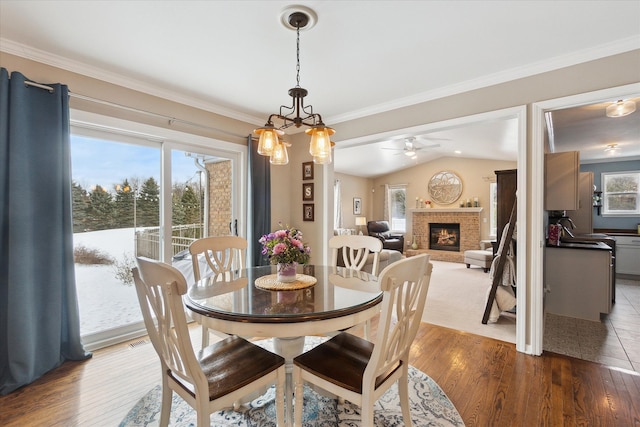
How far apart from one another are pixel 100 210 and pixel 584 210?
680 cm

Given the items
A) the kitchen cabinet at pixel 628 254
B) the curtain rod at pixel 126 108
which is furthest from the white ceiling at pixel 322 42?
the kitchen cabinet at pixel 628 254

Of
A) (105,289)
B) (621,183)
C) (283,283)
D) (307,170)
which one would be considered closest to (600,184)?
(621,183)

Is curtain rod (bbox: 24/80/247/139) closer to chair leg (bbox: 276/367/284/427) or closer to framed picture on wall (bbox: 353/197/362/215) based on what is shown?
chair leg (bbox: 276/367/284/427)

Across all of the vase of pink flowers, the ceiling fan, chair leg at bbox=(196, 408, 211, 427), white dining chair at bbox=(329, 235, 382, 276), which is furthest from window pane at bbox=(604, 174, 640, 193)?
chair leg at bbox=(196, 408, 211, 427)

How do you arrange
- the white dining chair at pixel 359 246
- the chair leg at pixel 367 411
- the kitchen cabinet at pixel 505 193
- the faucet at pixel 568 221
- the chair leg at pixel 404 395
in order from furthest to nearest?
1. the faucet at pixel 568 221
2. the kitchen cabinet at pixel 505 193
3. the white dining chair at pixel 359 246
4. the chair leg at pixel 404 395
5. the chair leg at pixel 367 411

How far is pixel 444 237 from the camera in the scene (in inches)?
334

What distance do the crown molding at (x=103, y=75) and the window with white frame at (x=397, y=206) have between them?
6841 millimetres

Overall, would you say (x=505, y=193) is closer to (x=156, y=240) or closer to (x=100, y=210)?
(x=156, y=240)

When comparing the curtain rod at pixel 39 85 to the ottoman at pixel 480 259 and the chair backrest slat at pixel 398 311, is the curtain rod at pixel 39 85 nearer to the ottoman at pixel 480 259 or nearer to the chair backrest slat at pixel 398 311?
the chair backrest slat at pixel 398 311

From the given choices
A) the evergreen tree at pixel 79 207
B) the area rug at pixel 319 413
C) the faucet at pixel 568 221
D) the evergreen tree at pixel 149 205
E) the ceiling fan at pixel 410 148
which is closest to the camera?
the area rug at pixel 319 413

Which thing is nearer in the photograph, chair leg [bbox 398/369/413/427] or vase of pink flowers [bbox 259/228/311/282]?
chair leg [bbox 398/369/413/427]

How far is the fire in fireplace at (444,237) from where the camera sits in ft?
27.2

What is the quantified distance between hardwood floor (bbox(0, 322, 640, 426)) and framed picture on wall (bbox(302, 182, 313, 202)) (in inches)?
90.0

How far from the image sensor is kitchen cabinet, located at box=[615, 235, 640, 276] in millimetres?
5270
